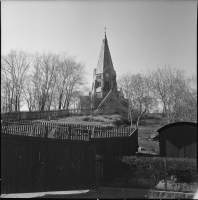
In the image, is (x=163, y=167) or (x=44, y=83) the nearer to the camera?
(x=163, y=167)

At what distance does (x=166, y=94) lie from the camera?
8.52 metres

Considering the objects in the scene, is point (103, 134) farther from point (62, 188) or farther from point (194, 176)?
point (194, 176)

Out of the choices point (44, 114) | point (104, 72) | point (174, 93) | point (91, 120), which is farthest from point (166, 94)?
point (104, 72)

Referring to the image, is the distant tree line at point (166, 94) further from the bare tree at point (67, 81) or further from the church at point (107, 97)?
the bare tree at point (67, 81)

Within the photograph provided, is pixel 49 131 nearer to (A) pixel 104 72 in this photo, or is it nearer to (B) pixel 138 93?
(B) pixel 138 93

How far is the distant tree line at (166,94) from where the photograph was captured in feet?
25.8

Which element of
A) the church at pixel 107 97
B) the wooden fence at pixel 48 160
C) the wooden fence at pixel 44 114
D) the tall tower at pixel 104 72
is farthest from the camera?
the wooden fence at pixel 44 114

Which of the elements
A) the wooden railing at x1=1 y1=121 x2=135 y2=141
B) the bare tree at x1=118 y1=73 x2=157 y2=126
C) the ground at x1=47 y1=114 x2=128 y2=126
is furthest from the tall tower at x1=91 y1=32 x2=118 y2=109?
the wooden railing at x1=1 y1=121 x2=135 y2=141

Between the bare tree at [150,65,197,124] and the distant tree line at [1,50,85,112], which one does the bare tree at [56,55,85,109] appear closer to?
the distant tree line at [1,50,85,112]

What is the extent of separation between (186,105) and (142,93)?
87.8 inches

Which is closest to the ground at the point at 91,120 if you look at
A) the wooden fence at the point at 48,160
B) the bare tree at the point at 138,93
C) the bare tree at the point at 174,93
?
the bare tree at the point at 138,93

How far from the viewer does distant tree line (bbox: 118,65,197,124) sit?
788 centimetres

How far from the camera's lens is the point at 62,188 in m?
6.72

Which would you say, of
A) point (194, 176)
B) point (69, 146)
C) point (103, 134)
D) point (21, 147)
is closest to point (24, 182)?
point (21, 147)
